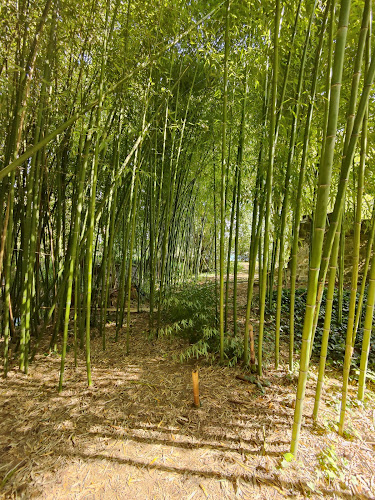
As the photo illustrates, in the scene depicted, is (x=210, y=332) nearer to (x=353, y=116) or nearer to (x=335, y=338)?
(x=335, y=338)

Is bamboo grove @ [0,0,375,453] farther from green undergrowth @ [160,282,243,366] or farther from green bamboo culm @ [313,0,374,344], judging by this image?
green undergrowth @ [160,282,243,366]

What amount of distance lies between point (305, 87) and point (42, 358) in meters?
2.97

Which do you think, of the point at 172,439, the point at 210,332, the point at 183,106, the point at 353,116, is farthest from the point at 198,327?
the point at 183,106

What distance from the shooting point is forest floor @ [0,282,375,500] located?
0.94 m

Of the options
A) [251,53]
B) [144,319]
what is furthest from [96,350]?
[251,53]

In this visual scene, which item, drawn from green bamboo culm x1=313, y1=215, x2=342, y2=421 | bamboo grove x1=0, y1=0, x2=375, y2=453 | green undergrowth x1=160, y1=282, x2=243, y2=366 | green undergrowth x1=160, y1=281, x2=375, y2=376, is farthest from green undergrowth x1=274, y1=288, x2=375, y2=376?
green bamboo culm x1=313, y1=215, x2=342, y2=421

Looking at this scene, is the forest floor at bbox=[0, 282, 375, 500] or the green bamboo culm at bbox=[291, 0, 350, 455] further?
the forest floor at bbox=[0, 282, 375, 500]

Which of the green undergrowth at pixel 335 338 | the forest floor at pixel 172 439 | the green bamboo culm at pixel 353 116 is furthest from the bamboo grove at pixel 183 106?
the green undergrowth at pixel 335 338

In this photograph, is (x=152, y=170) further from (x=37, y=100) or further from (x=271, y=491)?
(x=271, y=491)

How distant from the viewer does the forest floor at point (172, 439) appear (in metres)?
0.94

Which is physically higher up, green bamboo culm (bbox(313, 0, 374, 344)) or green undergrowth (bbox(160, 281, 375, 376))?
green bamboo culm (bbox(313, 0, 374, 344))

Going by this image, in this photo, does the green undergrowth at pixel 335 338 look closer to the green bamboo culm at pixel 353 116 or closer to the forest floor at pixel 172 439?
the forest floor at pixel 172 439

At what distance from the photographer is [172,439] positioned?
1164 millimetres

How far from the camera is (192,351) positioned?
72.2 inches
